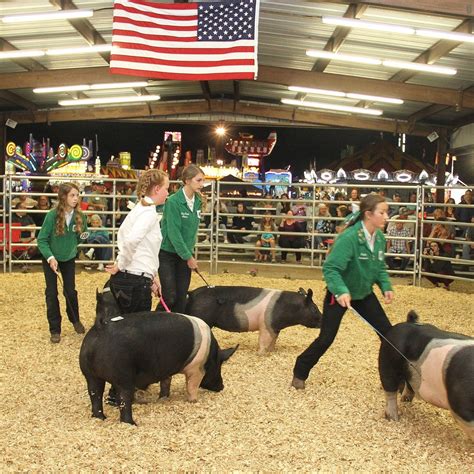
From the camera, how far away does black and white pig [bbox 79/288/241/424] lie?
3795 mm

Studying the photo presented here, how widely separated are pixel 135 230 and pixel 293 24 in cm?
826

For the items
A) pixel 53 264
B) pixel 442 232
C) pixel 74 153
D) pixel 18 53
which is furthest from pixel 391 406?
pixel 74 153

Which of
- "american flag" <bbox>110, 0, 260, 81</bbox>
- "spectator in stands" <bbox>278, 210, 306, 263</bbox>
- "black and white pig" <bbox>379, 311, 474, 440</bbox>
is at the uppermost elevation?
"american flag" <bbox>110, 0, 260, 81</bbox>

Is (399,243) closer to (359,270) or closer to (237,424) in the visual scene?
(359,270)

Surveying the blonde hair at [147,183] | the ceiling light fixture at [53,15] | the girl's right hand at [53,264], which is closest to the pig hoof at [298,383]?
the blonde hair at [147,183]

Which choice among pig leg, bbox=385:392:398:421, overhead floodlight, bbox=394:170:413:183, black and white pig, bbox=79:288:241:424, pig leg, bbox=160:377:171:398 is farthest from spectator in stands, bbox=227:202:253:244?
pig leg, bbox=385:392:398:421

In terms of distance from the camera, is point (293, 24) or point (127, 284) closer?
point (127, 284)

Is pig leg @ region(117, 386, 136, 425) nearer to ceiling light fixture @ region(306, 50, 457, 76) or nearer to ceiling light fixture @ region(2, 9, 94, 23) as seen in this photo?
ceiling light fixture @ region(2, 9, 94, 23)

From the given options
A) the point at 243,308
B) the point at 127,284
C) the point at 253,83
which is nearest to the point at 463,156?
the point at 253,83

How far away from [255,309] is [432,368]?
227cm

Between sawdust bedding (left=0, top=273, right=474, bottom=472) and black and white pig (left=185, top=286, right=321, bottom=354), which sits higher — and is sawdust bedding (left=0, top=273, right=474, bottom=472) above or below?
below

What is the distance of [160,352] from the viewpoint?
12.9ft

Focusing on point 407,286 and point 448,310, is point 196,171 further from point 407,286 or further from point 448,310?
point 407,286

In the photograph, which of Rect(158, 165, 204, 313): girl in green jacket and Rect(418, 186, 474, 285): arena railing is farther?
Rect(418, 186, 474, 285): arena railing
